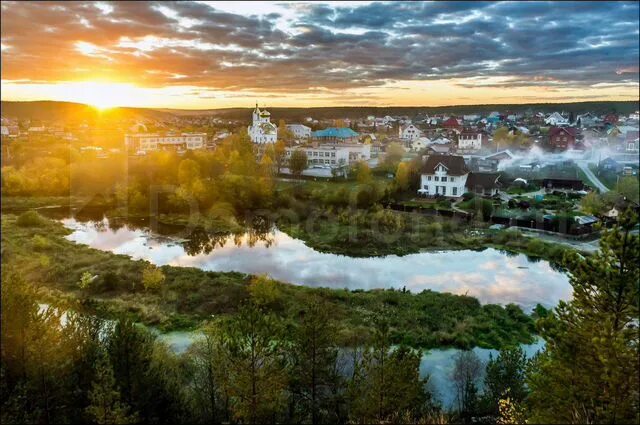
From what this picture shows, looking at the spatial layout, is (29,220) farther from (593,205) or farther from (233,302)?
(593,205)

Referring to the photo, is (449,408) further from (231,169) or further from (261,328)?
(231,169)

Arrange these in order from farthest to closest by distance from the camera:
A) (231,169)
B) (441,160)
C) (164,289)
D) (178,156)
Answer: (178,156)
(231,169)
(441,160)
(164,289)

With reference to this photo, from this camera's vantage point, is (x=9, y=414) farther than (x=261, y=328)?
No

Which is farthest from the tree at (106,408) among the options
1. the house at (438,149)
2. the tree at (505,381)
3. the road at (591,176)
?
the house at (438,149)

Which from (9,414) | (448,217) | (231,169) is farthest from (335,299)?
(231,169)

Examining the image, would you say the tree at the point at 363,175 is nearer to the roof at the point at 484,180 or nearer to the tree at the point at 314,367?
the roof at the point at 484,180

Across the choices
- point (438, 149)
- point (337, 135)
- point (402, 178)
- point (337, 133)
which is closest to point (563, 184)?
point (402, 178)
